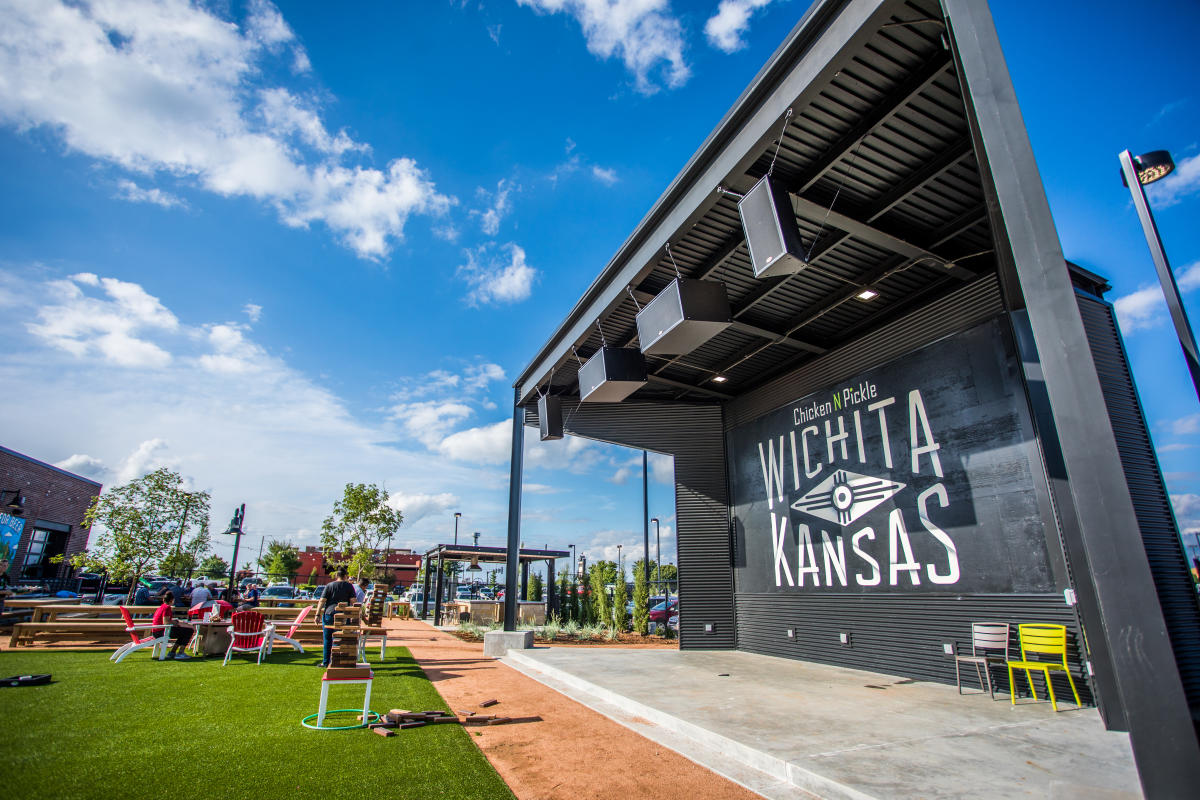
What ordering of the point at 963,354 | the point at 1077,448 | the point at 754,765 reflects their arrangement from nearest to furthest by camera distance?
the point at 1077,448 < the point at 754,765 < the point at 963,354

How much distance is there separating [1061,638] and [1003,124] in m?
5.44

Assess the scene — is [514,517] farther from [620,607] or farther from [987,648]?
[987,648]

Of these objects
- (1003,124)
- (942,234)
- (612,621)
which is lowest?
(612,621)

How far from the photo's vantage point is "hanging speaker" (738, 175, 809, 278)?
474 cm

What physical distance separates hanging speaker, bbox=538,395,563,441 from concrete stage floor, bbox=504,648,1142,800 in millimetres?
4416

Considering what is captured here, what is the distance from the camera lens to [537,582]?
77.7 ft

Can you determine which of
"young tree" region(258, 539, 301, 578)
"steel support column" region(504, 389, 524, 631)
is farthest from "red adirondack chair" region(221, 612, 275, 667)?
"young tree" region(258, 539, 301, 578)

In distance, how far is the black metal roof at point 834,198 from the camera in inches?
185

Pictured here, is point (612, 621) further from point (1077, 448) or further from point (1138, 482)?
point (1077, 448)

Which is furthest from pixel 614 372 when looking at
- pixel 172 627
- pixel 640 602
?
pixel 640 602

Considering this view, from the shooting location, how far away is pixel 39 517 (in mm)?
26266

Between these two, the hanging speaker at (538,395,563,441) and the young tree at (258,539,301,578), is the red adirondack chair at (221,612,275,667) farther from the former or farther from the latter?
the young tree at (258,539,301,578)

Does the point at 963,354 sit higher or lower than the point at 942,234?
lower

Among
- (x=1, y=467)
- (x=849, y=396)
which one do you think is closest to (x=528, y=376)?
(x=849, y=396)
